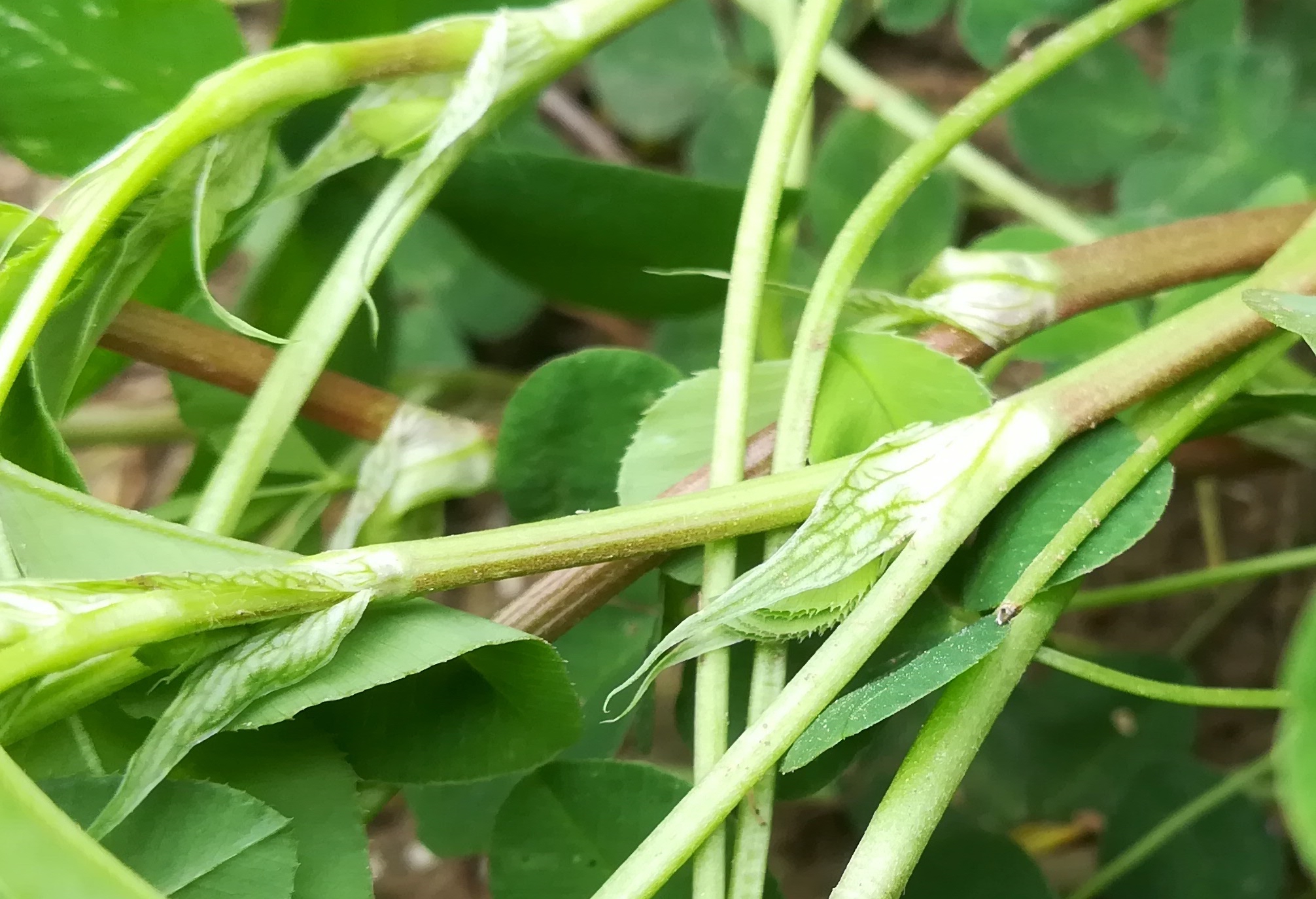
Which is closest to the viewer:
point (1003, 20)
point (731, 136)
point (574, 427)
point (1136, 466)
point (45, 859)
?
point (45, 859)

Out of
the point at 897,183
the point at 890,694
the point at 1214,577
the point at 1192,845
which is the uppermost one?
the point at 897,183

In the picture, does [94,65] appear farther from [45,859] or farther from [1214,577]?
[1214,577]

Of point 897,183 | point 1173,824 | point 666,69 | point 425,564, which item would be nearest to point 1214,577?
point 1173,824

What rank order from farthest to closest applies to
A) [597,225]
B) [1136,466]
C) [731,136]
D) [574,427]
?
1. [731,136]
2. [597,225]
3. [574,427]
4. [1136,466]

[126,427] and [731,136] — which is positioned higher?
[731,136]

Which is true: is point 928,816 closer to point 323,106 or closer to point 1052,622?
point 1052,622

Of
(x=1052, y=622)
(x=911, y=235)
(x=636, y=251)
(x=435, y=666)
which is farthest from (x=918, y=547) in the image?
(x=911, y=235)
